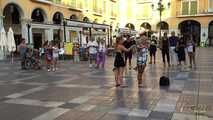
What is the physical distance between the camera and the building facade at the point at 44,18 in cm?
2759

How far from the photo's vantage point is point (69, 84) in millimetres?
11414

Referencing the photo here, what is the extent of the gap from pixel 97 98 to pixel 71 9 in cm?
2778

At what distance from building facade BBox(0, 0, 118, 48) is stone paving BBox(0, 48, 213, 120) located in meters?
11.1

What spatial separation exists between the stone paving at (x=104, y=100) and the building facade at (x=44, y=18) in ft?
36.5

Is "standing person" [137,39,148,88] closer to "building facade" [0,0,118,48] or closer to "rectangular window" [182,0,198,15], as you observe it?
"building facade" [0,0,118,48]

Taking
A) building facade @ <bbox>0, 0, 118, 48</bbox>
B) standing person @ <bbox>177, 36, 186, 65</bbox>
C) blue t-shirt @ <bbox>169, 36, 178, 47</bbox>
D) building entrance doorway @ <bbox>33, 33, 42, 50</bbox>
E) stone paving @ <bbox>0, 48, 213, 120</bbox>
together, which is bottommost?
stone paving @ <bbox>0, 48, 213, 120</bbox>

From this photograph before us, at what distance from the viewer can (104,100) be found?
852 centimetres

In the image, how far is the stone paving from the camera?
7.06 metres

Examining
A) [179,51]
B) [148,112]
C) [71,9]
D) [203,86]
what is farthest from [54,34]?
[148,112]

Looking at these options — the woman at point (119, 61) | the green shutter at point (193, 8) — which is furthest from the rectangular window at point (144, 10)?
the woman at point (119, 61)

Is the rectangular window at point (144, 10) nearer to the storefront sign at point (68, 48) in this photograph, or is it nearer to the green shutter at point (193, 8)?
the green shutter at point (193, 8)

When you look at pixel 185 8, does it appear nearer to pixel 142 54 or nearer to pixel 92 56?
pixel 92 56

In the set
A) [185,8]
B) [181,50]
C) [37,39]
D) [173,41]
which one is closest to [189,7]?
[185,8]

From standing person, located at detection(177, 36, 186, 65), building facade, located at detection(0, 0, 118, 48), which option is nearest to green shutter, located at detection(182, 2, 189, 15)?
building facade, located at detection(0, 0, 118, 48)
